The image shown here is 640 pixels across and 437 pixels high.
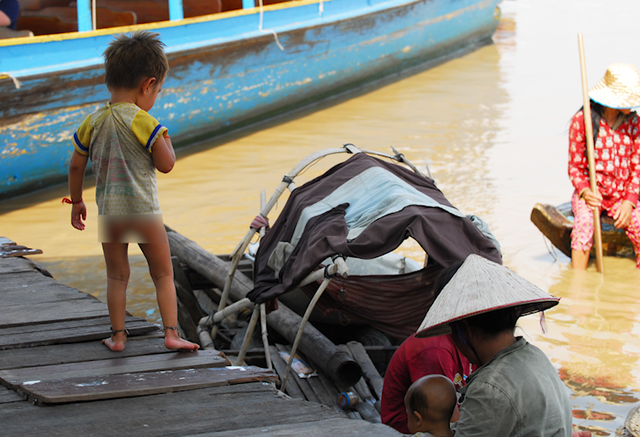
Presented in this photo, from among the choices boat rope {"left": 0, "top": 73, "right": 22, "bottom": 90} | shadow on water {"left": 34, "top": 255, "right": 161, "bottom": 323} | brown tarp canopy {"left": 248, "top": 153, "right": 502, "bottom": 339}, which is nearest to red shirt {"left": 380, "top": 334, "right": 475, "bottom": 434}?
brown tarp canopy {"left": 248, "top": 153, "right": 502, "bottom": 339}

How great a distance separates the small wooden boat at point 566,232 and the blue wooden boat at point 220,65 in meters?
5.21

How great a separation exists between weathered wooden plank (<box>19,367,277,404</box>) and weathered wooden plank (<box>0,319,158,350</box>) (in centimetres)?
45

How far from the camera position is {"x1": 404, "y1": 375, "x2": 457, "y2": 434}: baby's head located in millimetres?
2131

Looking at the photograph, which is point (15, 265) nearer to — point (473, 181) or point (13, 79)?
point (13, 79)

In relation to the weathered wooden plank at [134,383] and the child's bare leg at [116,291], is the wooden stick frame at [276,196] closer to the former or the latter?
the child's bare leg at [116,291]

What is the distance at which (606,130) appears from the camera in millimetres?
5414

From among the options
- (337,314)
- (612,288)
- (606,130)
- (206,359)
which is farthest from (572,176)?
(206,359)

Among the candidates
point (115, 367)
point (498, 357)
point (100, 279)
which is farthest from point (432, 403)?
point (100, 279)

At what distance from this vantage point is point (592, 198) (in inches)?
209

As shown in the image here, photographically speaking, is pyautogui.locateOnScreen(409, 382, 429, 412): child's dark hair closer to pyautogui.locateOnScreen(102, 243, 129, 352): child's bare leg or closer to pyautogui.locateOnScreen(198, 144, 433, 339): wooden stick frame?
pyautogui.locateOnScreen(102, 243, 129, 352): child's bare leg

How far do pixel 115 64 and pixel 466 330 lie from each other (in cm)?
159

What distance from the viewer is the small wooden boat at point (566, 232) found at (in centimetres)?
568

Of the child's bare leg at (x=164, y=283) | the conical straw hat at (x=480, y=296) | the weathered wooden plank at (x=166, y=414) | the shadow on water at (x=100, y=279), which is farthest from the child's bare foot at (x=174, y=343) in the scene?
the shadow on water at (x=100, y=279)

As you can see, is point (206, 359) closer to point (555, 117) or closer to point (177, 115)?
point (177, 115)
